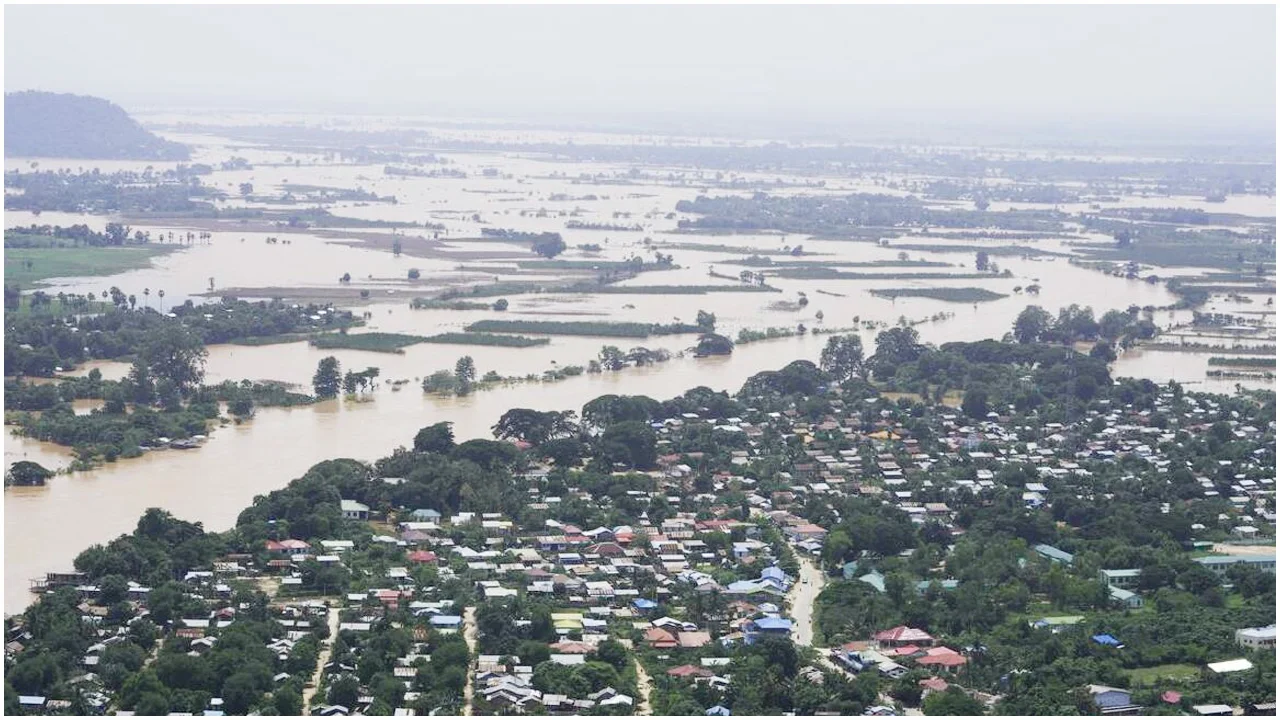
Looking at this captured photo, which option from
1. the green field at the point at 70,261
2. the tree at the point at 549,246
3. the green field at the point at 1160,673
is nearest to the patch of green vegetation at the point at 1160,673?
the green field at the point at 1160,673

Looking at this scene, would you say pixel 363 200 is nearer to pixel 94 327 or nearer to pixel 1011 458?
pixel 94 327

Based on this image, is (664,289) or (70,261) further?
(70,261)

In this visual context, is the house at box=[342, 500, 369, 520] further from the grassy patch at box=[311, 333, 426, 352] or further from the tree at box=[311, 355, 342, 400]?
the grassy patch at box=[311, 333, 426, 352]

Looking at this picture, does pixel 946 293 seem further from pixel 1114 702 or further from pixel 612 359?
pixel 1114 702

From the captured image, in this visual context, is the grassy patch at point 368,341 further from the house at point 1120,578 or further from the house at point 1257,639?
the house at point 1257,639

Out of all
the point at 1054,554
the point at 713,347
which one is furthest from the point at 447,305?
the point at 1054,554

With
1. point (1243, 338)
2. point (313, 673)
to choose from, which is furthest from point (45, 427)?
point (1243, 338)

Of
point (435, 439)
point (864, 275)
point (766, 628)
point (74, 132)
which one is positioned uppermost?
point (74, 132)
